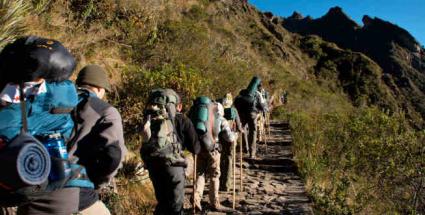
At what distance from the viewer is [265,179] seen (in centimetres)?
991

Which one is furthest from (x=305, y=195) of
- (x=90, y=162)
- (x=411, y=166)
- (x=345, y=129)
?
(x=90, y=162)

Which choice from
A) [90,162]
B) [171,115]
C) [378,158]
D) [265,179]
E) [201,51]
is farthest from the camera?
[201,51]

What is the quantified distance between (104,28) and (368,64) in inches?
2653

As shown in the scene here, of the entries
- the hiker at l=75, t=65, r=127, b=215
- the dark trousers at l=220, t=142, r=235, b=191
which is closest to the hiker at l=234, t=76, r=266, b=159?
the dark trousers at l=220, t=142, r=235, b=191

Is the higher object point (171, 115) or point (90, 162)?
point (171, 115)

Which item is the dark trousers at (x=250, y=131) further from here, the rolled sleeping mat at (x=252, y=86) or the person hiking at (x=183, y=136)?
the person hiking at (x=183, y=136)

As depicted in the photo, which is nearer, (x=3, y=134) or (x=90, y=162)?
(x=3, y=134)

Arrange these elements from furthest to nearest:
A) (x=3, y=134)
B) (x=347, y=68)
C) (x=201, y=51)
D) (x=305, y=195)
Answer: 1. (x=347, y=68)
2. (x=201, y=51)
3. (x=305, y=195)
4. (x=3, y=134)

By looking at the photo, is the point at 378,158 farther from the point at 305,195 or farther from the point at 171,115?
the point at 171,115

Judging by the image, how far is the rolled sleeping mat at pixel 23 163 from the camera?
2062 mm

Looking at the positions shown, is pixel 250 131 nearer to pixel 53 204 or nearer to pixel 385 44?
pixel 53 204

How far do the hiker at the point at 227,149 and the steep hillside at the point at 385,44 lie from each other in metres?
71.6

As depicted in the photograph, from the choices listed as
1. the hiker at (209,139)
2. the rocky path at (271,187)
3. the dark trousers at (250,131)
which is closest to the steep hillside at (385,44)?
the rocky path at (271,187)

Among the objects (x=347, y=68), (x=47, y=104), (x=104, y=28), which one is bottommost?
(x=47, y=104)
